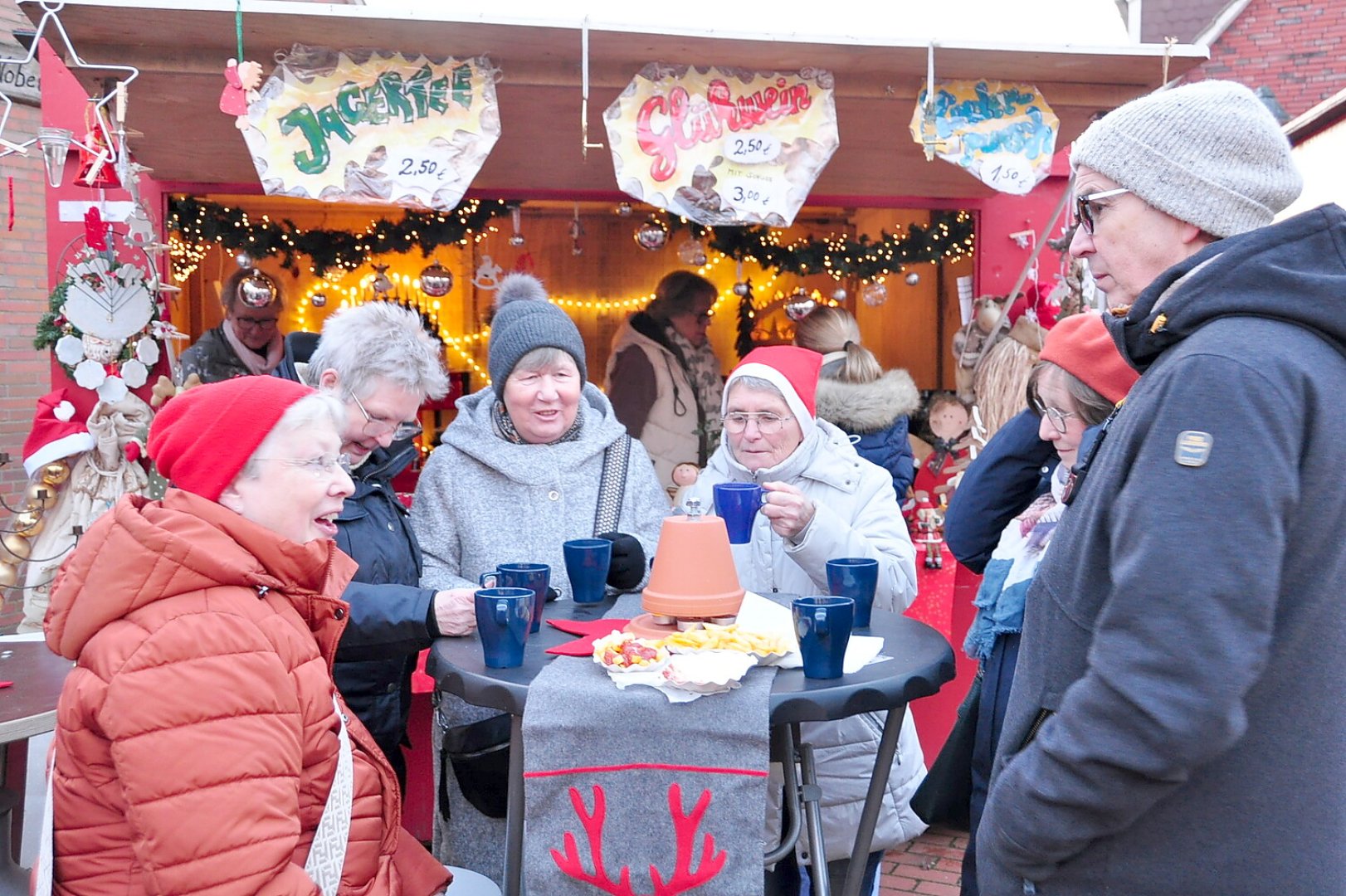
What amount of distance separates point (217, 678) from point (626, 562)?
1210mm

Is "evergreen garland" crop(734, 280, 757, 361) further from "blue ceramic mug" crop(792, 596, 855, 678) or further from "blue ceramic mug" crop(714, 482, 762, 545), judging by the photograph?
"blue ceramic mug" crop(792, 596, 855, 678)

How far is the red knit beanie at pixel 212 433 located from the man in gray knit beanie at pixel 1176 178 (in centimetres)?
132

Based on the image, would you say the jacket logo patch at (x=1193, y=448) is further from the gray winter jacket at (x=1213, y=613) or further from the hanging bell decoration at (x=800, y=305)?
the hanging bell decoration at (x=800, y=305)

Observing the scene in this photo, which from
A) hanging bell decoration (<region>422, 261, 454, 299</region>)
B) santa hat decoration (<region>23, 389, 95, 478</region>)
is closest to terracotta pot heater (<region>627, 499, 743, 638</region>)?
santa hat decoration (<region>23, 389, 95, 478</region>)

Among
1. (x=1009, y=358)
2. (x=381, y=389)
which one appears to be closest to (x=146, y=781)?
(x=381, y=389)

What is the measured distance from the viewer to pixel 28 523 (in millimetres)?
4957

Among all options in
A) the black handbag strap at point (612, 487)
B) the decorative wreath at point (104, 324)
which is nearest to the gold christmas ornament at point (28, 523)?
the decorative wreath at point (104, 324)

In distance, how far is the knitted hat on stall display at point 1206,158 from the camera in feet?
4.67

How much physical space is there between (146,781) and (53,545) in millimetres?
4231

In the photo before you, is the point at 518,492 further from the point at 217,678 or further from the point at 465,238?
the point at 465,238

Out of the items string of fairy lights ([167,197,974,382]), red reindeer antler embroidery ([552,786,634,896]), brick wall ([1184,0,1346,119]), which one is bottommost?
red reindeer antler embroidery ([552,786,634,896])

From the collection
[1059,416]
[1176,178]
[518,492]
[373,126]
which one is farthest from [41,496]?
[1176,178]

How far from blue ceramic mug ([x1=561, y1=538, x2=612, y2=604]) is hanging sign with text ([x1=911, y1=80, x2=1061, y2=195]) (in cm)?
257

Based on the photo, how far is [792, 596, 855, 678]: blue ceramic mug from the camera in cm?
180
